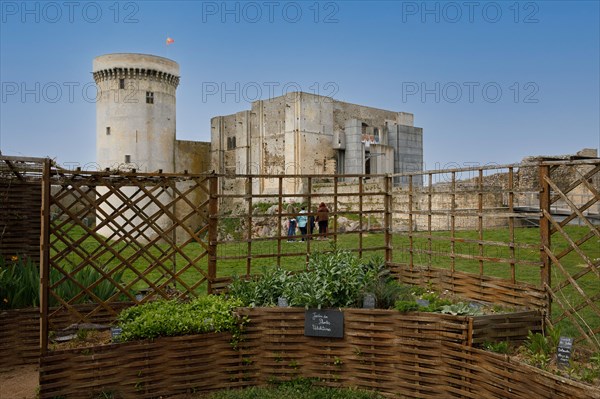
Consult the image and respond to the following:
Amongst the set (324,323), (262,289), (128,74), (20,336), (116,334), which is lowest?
(20,336)

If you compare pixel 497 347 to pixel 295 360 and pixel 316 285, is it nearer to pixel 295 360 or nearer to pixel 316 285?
pixel 316 285

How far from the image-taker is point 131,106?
33.8 meters

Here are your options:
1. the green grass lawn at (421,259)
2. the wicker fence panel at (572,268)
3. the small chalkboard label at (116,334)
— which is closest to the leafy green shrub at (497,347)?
the wicker fence panel at (572,268)

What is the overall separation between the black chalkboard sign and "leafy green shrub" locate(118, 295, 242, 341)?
37.2 inches

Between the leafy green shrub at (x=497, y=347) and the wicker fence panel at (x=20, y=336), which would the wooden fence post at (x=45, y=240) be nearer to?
the wicker fence panel at (x=20, y=336)

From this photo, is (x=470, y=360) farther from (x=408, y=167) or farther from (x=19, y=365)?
(x=408, y=167)

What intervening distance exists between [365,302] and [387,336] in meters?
0.61

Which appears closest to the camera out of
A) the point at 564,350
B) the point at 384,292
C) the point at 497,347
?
the point at 564,350

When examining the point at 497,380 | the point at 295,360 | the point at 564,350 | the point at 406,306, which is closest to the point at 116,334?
the point at 295,360

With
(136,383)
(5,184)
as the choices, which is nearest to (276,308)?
(136,383)

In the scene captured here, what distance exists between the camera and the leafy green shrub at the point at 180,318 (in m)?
7.06

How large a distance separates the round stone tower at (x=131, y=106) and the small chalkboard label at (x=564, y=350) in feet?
99.5

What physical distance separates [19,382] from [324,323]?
4.20 metres

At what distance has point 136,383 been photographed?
6.86 metres
